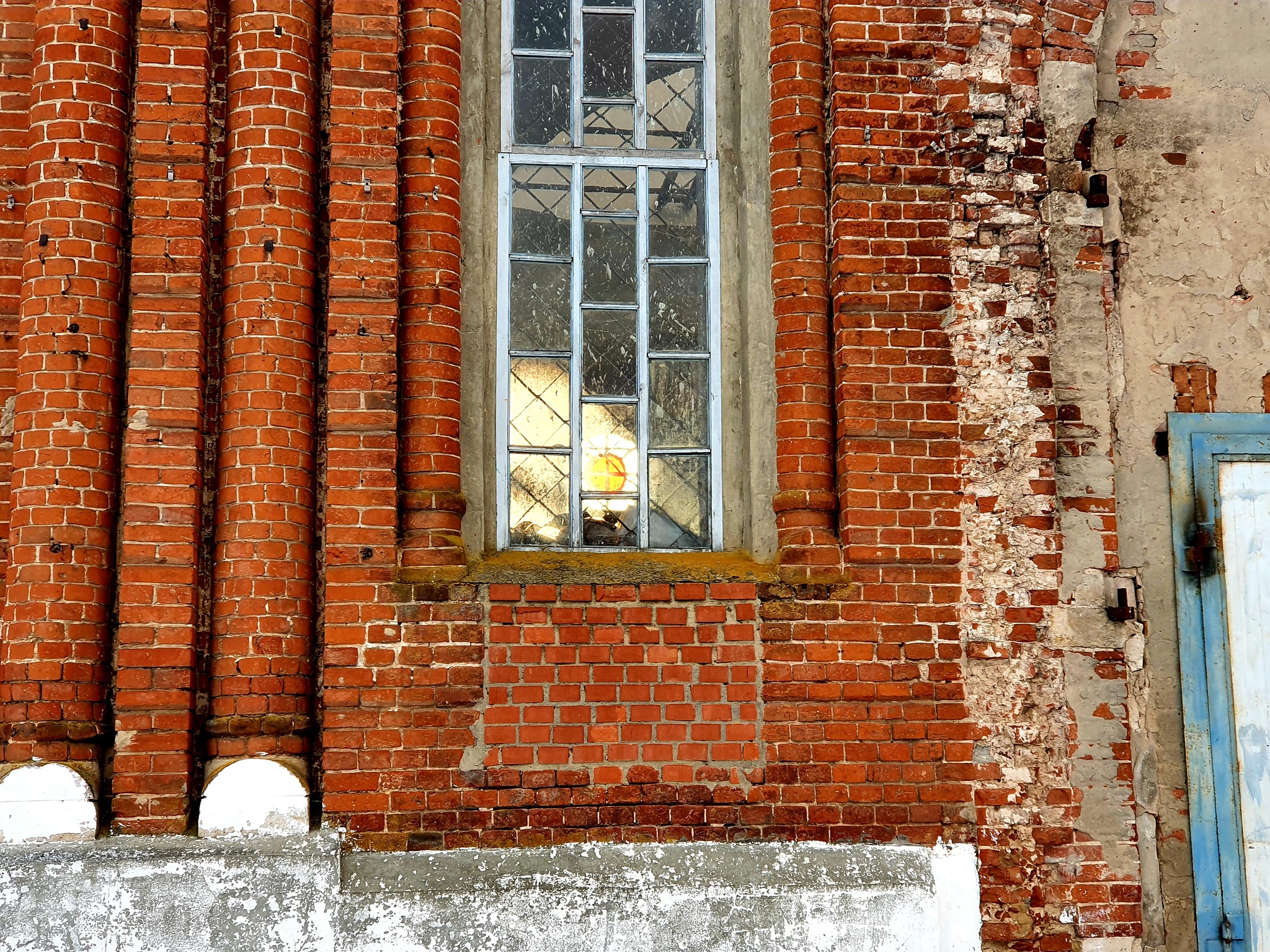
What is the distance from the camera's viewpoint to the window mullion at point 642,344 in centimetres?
432

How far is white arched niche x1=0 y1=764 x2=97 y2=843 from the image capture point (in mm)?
3635

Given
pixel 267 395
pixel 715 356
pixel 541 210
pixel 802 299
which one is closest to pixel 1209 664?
pixel 802 299

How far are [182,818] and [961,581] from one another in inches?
123

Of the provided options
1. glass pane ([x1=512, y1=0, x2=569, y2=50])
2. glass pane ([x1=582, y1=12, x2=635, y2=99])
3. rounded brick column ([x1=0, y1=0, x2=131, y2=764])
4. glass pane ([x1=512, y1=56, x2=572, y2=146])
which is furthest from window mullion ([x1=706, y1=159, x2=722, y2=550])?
rounded brick column ([x1=0, y1=0, x2=131, y2=764])

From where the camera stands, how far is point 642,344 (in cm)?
438

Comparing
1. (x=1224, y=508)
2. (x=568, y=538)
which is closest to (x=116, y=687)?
(x=568, y=538)

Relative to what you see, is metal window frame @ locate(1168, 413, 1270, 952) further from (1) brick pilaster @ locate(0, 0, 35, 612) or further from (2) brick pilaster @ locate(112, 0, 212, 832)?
(1) brick pilaster @ locate(0, 0, 35, 612)

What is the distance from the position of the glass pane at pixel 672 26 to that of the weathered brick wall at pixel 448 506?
56 centimetres

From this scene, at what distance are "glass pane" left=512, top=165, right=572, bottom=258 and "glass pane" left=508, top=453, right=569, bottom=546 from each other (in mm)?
926

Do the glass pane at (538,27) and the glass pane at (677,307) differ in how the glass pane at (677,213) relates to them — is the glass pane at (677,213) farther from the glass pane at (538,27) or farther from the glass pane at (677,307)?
the glass pane at (538,27)

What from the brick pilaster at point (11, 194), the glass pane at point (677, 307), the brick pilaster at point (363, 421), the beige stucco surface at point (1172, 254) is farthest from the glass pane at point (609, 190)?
the brick pilaster at point (11, 194)

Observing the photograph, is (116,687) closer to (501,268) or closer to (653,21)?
(501,268)

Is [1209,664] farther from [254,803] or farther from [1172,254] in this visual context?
[254,803]

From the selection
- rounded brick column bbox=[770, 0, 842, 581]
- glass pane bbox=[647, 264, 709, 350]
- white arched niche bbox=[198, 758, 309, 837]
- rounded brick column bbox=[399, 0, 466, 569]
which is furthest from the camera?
glass pane bbox=[647, 264, 709, 350]
